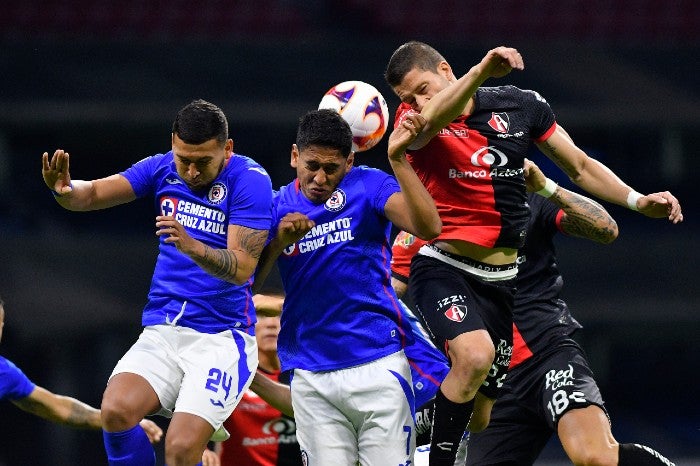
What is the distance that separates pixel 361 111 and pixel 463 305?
1.13 meters

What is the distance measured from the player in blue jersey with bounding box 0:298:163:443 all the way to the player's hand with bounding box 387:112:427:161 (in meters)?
2.03

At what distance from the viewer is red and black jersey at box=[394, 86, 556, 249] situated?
486 cm

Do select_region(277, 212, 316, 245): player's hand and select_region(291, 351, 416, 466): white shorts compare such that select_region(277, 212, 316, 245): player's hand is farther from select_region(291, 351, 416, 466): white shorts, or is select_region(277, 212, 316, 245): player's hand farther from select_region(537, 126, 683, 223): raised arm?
select_region(537, 126, 683, 223): raised arm

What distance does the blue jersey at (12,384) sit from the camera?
5711 mm

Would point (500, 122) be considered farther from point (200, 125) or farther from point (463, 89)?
point (200, 125)

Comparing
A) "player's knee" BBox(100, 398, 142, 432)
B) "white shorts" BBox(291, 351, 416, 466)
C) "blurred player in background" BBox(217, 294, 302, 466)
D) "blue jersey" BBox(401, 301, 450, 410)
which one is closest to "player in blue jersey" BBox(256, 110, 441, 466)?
"white shorts" BBox(291, 351, 416, 466)

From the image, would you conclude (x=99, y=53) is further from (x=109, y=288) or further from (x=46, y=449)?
(x=46, y=449)

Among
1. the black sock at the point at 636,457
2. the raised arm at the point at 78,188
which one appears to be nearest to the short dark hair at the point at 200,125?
the raised arm at the point at 78,188

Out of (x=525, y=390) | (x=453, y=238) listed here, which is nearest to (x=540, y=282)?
(x=525, y=390)

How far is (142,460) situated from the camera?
15.3ft

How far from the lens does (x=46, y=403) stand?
568cm

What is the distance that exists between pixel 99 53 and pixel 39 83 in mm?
681

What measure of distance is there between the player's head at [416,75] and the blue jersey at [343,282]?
1.27ft

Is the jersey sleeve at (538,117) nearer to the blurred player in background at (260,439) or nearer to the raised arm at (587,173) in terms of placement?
the raised arm at (587,173)
